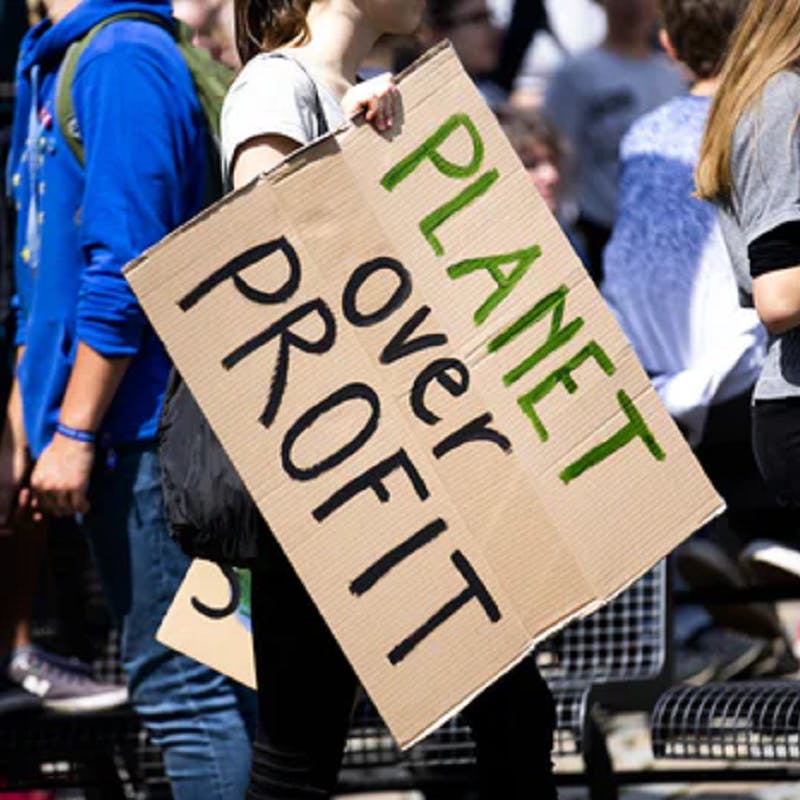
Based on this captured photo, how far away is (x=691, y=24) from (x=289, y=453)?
7.47 feet

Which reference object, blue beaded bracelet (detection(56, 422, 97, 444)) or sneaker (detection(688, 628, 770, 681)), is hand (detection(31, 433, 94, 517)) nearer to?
blue beaded bracelet (detection(56, 422, 97, 444))

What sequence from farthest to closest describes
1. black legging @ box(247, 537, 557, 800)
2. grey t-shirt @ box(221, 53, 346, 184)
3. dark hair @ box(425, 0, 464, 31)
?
dark hair @ box(425, 0, 464, 31)
black legging @ box(247, 537, 557, 800)
grey t-shirt @ box(221, 53, 346, 184)

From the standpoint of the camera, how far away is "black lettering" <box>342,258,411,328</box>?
3629mm

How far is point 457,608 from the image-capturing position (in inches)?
143

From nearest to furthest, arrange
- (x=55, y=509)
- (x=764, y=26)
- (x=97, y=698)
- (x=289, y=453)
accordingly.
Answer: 1. (x=289, y=453)
2. (x=764, y=26)
3. (x=55, y=509)
4. (x=97, y=698)

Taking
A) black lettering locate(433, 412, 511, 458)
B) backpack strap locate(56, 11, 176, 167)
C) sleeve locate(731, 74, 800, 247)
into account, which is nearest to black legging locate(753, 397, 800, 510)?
sleeve locate(731, 74, 800, 247)

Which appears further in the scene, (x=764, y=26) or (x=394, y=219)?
(x=764, y=26)

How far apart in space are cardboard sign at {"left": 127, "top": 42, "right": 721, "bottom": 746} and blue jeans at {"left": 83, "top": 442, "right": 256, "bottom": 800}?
86cm

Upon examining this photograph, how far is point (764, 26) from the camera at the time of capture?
4.14 metres

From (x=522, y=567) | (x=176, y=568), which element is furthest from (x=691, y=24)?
(x=522, y=567)

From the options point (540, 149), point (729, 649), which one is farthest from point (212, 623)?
point (729, 649)

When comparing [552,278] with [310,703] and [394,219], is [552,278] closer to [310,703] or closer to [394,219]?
[394,219]

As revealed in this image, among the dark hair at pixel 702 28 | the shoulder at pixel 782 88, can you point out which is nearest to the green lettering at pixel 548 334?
the shoulder at pixel 782 88

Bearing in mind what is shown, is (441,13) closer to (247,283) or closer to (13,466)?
(13,466)
